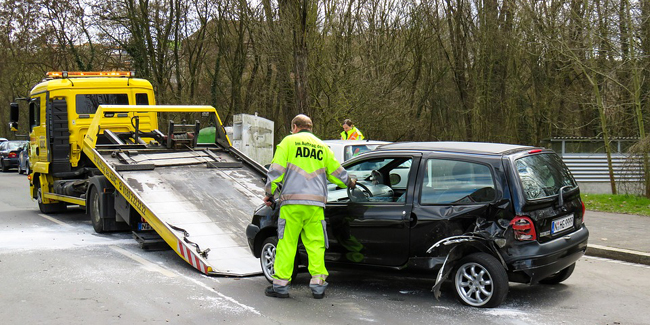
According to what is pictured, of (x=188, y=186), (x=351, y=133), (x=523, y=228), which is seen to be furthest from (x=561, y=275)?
(x=351, y=133)

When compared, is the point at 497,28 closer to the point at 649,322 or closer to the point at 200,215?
the point at 200,215

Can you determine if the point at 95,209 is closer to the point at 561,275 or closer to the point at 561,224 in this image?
the point at 561,275

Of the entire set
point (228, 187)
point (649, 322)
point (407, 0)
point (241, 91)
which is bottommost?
point (649, 322)

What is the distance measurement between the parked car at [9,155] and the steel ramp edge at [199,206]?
23.6 m

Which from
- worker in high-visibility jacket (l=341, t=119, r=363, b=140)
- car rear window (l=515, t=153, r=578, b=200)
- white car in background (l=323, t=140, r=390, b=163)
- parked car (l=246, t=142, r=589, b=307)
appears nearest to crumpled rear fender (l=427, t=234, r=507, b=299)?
parked car (l=246, t=142, r=589, b=307)

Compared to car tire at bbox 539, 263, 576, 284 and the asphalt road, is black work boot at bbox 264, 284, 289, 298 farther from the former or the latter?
car tire at bbox 539, 263, 576, 284

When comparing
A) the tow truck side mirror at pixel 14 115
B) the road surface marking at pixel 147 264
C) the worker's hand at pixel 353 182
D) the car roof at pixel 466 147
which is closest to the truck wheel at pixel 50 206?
the tow truck side mirror at pixel 14 115

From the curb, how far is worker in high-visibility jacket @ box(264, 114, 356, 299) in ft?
14.1

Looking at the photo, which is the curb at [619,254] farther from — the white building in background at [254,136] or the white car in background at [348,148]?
the white building in background at [254,136]

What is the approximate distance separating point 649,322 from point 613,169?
13.3 meters

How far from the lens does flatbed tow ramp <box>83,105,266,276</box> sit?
804 centimetres

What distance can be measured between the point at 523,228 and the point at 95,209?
7.35 meters

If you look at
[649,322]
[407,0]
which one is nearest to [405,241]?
[649,322]

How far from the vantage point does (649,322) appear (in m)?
5.80
